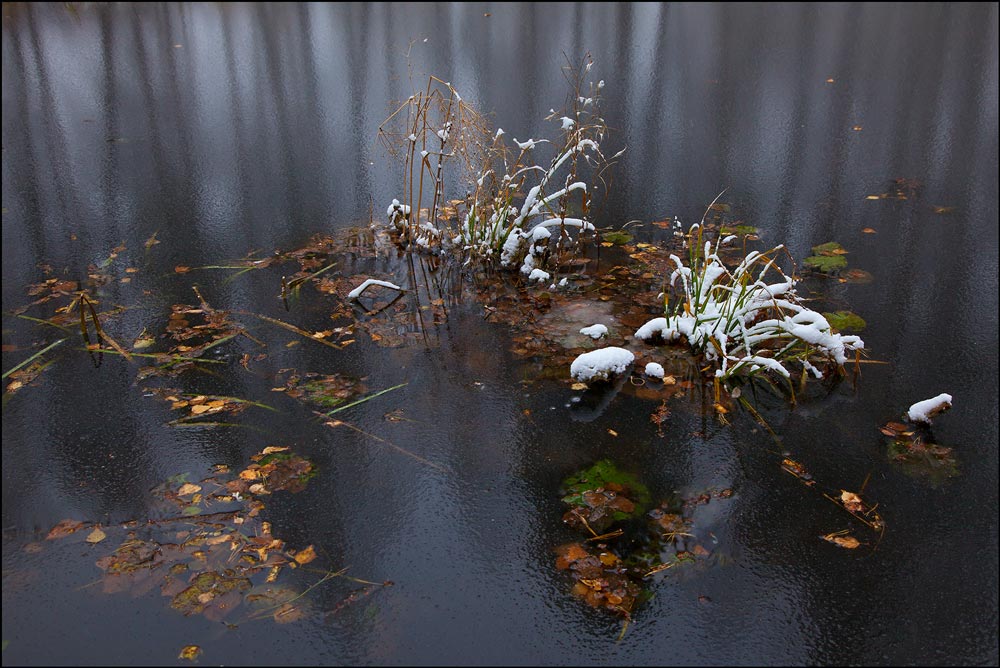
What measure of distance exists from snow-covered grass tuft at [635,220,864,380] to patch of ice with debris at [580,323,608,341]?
206 millimetres

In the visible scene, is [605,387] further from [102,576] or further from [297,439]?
[102,576]

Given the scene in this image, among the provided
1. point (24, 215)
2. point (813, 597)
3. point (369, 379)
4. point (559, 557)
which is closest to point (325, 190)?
point (24, 215)

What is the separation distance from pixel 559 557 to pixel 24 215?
19.1ft

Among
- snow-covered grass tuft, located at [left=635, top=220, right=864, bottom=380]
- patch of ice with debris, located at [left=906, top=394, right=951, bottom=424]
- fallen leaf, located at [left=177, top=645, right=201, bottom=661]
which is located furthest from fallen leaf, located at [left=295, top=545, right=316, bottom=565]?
patch of ice with debris, located at [left=906, top=394, right=951, bottom=424]

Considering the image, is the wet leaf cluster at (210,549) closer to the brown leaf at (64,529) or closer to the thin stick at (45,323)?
the brown leaf at (64,529)

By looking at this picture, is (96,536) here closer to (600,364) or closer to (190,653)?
(190,653)

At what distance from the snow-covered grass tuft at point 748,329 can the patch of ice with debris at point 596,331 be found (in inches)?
8.1

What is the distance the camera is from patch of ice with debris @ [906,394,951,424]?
156 inches

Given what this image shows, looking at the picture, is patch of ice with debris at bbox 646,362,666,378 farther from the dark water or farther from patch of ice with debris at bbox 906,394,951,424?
patch of ice with debris at bbox 906,394,951,424

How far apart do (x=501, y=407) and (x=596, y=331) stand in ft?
2.91

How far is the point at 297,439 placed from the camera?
399 centimetres

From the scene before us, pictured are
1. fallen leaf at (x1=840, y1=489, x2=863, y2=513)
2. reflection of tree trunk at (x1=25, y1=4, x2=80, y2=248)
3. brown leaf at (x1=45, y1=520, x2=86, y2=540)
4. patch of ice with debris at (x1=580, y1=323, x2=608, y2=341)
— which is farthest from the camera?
reflection of tree trunk at (x1=25, y1=4, x2=80, y2=248)

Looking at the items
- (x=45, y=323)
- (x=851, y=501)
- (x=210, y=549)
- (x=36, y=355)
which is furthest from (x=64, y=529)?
(x=851, y=501)

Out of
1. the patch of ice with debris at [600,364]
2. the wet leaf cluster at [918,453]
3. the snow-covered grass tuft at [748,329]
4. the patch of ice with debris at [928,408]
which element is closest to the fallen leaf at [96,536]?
the patch of ice with debris at [600,364]
